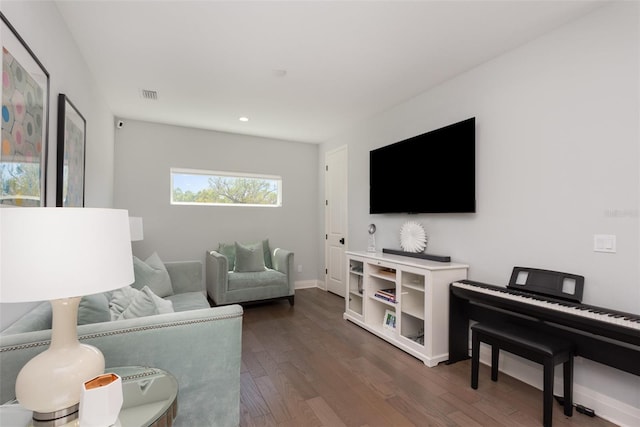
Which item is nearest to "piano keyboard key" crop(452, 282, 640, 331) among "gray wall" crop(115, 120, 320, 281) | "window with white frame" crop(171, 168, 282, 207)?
"gray wall" crop(115, 120, 320, 281)

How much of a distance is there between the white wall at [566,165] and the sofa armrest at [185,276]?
104 inches

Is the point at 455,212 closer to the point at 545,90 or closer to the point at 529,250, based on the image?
the point at 529,250

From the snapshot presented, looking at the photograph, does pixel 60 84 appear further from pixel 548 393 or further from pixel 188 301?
pixel 548 393

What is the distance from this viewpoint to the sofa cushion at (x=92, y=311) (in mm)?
1507

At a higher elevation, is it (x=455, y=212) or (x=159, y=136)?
(x=159, y=136)

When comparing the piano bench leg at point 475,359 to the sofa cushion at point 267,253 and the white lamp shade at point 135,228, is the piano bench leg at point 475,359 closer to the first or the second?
the white lamp shade at point 135,228

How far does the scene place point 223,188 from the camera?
4895mm

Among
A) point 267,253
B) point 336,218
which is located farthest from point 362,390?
point 336,218

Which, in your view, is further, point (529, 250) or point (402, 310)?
point (402, 310)

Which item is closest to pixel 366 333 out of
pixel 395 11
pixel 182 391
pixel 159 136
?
pixel 182 391

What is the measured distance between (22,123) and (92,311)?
943mm

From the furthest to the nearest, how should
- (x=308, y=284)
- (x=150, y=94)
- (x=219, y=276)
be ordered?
(x=308, y=284) → (x=219, y=276) → (x=150, y=94)

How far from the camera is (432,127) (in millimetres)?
3188

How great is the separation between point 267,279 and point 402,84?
2.85 m
